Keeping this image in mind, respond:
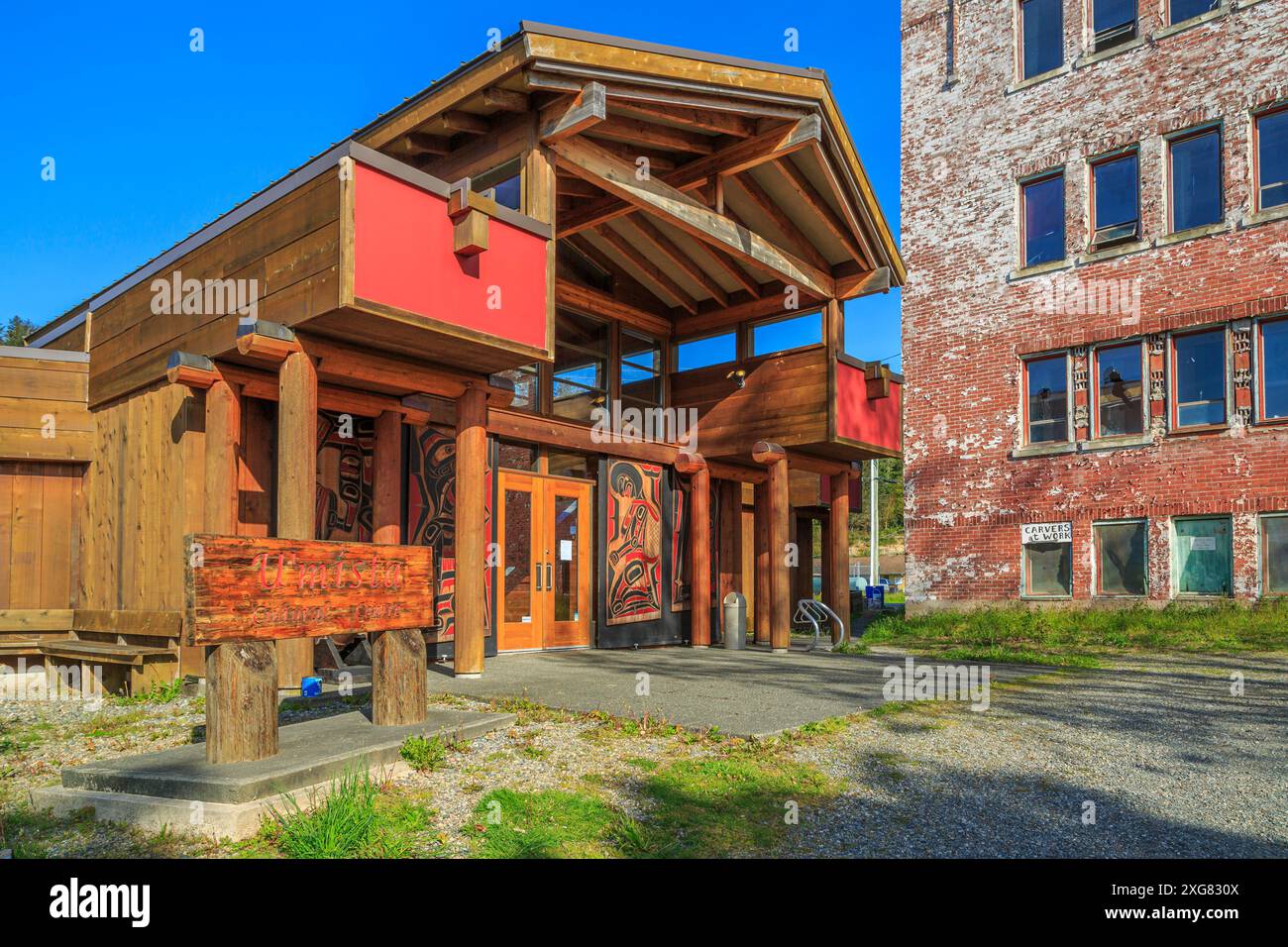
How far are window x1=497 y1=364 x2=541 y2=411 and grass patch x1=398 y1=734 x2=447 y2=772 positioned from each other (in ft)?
22.3

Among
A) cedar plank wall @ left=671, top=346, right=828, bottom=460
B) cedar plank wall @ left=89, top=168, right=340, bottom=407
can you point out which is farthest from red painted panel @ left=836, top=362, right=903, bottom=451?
cedar plank wall @ left=89, top=168, right=340, bottom=407

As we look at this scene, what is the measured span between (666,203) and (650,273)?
3208 mm

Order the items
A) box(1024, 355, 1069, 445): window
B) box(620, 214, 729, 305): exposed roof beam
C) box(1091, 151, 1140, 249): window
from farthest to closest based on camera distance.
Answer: box(1024, 355, 1069, 445): window
box(1091, 151, 1140, 249): window
box(620, 214, 729, 305): exposed roof beam

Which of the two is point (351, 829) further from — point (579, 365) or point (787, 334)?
point (787, 334)

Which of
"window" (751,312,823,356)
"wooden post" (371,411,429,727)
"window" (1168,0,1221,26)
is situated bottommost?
"wooden post" (371,411,429,727)

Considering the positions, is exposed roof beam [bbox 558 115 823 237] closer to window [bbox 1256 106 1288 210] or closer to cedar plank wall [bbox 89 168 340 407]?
cedar plank wall [bbox 89 168 340 407]

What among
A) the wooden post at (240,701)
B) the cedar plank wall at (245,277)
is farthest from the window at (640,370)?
the wooden post at (240,701)

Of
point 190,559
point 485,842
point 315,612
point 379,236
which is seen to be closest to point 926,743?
point 485,842

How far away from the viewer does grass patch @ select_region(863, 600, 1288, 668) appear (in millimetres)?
11922

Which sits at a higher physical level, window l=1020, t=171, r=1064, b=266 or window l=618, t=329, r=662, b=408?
window l=1020, t=171, r=1064, b=266

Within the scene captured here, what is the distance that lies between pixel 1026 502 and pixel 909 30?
31.1 feet

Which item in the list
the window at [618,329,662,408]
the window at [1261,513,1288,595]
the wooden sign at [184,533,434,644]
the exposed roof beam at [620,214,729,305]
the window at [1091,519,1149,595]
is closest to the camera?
the wooden sign at [184,533,434,644]

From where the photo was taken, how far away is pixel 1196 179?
14.4 metres

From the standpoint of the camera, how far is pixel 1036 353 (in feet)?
51.9
